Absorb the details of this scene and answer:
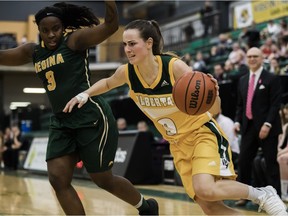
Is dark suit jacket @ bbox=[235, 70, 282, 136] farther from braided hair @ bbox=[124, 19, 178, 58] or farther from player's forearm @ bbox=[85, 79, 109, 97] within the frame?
player's forearm @ bbox=[85, 79, 109, 97]

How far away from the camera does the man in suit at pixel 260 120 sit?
271 inches

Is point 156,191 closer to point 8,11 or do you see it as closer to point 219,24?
point 219,24

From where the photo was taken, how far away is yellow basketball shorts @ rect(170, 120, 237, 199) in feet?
13.2

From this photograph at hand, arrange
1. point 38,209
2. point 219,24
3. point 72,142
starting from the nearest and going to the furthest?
1. point 72,142
2. point 38,209
3. point 219,24

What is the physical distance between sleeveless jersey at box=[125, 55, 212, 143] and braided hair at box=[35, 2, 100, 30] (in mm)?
883

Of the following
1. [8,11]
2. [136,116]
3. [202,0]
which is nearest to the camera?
[136,116]

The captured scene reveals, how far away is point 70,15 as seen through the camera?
192 inches

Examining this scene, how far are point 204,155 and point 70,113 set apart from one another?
117 cm

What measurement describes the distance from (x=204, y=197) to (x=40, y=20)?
6.26ft

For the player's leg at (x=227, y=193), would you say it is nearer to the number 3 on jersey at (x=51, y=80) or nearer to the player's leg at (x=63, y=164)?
the player's leg at (x=63, y=164)

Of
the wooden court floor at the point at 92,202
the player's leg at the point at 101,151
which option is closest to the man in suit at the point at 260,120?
the wooden court floor at the point at 92,202

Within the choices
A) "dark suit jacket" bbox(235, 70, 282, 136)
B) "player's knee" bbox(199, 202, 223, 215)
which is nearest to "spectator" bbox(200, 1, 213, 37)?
"dark suit jacket" bbox(235, 70, 282, 136)

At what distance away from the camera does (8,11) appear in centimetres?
2939

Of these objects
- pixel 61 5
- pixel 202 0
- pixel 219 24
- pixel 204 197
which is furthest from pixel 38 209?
pixel 202 0
